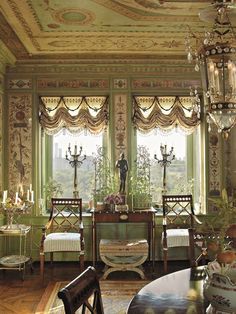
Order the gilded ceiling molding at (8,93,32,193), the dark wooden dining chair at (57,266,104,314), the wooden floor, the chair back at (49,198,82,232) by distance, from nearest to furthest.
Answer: the dark wooden dining chair at (57,266,104,314), the wooden floor, the chair back at (49,198,82,232), the gilded ceiling molding at (8,93,32,193)

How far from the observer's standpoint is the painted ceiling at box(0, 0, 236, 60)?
4258mm

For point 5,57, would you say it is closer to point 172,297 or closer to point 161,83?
point 161,83

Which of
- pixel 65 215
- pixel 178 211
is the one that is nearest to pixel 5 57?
pixel 65 215

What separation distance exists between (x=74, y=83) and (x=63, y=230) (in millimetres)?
2237

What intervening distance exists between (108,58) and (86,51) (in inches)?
17.0

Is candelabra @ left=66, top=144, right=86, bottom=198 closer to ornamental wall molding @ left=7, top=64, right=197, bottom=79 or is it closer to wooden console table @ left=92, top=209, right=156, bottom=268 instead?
wooden console table @ left=92, top=209, right=156, bottom=268

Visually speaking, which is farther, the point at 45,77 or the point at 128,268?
the point at 45,77

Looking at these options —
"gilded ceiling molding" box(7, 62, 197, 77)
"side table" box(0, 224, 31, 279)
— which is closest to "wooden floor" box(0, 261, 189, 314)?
"side table" box(0, 224, 31, 279)

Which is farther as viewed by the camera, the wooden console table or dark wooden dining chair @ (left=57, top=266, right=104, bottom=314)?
the wooden console table

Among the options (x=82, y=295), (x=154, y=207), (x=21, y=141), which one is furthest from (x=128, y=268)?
(x=82, y=295)

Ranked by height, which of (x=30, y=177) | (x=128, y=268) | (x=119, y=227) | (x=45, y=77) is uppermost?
(x=45, y=77)

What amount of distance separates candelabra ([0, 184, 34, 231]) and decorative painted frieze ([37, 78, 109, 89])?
1590 mm

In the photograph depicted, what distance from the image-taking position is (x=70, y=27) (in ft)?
16.3

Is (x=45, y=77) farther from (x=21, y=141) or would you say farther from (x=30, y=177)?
(x=30, y=177)
